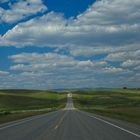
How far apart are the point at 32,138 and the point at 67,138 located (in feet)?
5.86

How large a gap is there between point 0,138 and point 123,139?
6.32m

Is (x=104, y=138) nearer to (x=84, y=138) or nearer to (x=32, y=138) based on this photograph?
Answer: (x=84, y=138)

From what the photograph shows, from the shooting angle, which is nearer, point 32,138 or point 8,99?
point 32,138

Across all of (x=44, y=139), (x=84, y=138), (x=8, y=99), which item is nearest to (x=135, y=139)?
(x=84, y=138)

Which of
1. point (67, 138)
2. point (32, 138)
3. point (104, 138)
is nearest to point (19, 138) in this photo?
point (32, 138)

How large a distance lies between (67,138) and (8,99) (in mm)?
144064

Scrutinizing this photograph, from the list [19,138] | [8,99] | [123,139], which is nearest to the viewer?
[123,139]

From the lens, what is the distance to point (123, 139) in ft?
59.1

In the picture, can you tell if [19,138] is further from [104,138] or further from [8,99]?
[8,99]

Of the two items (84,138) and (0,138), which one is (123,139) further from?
(0,138)

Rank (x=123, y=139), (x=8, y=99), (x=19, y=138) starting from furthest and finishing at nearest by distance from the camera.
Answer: (x=8, y=99), (x=19, y=138), (x=123, y=139)

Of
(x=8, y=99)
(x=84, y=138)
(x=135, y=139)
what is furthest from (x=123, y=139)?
(x=8, y=99)

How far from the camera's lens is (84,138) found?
18906 mm

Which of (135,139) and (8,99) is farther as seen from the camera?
(8,99)
